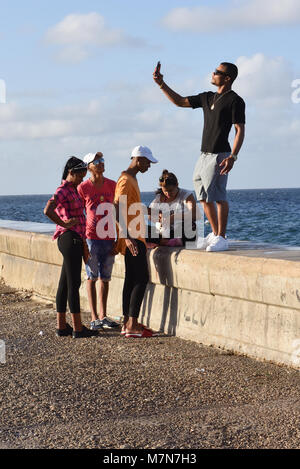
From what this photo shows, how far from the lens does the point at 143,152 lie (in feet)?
25.1

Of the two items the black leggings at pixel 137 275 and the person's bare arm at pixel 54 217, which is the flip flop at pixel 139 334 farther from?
the person's bare arm at pixel 54 217

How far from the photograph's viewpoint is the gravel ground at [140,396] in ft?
15.8

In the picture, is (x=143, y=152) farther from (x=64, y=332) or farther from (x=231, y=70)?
(x=64, y=332)

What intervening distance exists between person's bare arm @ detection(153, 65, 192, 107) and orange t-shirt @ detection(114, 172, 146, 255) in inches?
39.2

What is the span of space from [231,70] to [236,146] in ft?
2.54

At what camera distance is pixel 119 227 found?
785cm

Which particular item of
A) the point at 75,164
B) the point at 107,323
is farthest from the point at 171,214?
the point at 107,323

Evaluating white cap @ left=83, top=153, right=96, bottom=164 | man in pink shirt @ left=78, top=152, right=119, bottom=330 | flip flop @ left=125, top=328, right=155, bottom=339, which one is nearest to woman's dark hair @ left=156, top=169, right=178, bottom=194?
man in pink shirt @ left=78, top=152, right=119, bottom=330

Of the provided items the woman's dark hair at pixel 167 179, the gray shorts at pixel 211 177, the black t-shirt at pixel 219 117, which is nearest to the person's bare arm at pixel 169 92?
the black t-shirt at pixel 219 117

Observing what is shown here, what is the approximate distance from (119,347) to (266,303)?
1.64m

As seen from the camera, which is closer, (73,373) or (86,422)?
(86,422)
